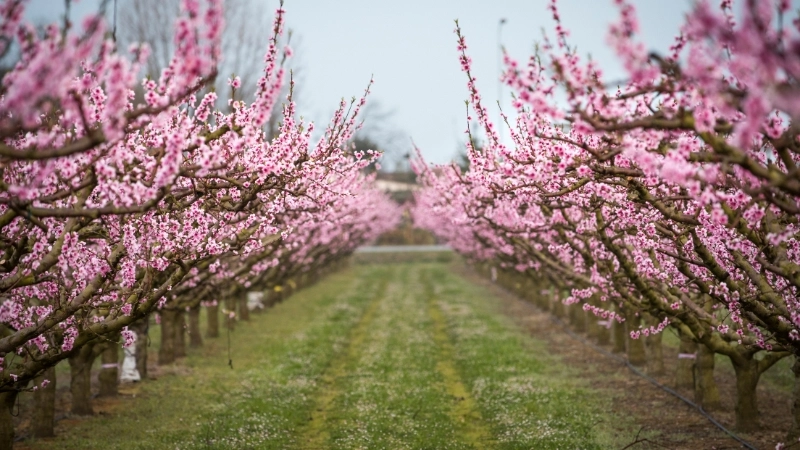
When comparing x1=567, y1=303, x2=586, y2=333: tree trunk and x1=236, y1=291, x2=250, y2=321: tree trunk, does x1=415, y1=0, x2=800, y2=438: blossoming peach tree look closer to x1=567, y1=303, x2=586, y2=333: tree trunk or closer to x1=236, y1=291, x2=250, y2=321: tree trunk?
x1=567, y1=303, x2=586, y2=333: tree trunk

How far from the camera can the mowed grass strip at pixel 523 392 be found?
43.2ft

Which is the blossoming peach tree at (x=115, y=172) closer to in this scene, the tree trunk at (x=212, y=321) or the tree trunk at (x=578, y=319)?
the tree trunk at (x=212, y=321)

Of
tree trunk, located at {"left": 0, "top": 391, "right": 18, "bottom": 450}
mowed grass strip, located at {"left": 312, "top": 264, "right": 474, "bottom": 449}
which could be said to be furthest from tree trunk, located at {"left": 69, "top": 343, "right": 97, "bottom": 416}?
mowed grass strip, located at {"left": 312, "top": 264, "right": 474, "bottom": 449}

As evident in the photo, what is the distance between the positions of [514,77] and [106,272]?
6.11m

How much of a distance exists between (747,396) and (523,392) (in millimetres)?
5383

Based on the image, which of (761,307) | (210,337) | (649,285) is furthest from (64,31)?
(210,337)

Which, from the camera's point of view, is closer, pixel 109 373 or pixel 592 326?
pixel 109 373

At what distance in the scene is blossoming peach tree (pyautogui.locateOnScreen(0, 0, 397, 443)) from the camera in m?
5.93

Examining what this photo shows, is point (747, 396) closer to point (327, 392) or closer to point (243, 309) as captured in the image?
point (327, 392)

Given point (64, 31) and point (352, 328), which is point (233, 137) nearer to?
point (64, 31)

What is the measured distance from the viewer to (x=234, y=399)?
16.8m

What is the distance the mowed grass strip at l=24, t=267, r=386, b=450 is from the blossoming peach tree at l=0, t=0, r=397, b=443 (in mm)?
2416

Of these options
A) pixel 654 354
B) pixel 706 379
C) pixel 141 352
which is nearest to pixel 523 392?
pixel 654 354

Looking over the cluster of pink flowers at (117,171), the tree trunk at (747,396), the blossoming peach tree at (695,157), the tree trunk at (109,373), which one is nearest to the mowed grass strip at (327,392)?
the cluster of pink flowers at (117,171)
